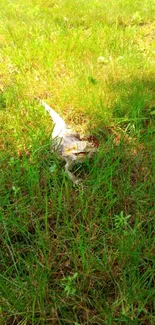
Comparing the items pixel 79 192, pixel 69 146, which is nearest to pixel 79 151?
pixel 69 146

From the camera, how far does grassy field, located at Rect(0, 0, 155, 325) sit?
51.0 inches

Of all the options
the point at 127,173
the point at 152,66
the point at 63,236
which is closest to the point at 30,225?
the point at 63,236

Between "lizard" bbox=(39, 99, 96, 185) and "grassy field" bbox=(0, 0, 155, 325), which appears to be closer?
"grassy field" bbox=(0, 0, 155, 325)

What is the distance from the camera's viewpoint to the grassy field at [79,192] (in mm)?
1295

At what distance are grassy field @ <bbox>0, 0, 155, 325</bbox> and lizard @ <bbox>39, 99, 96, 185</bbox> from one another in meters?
0.06

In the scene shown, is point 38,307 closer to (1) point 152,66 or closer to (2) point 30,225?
(2) point 30,225

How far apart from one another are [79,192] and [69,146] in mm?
399

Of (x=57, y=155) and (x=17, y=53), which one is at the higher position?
(x=17, y=53)

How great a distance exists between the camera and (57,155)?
2004 mm

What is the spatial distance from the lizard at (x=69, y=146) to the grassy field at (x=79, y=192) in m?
0.06

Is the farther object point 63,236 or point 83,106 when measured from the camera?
point 83,106

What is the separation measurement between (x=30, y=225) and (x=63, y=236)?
0.67 ft

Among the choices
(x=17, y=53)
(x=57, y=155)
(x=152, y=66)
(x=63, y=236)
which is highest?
(x=17, y=53)

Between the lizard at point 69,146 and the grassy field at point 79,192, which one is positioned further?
the lizard at point 69,146
